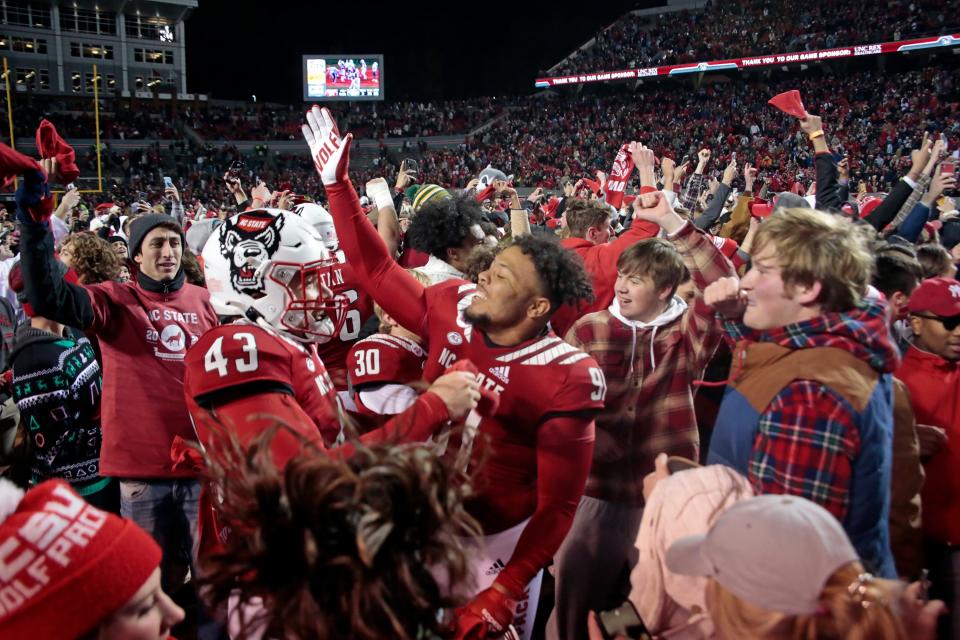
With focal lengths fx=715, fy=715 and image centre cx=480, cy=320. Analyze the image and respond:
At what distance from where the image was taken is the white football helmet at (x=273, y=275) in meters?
2.17

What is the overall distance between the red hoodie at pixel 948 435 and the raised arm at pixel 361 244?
1.84 metres

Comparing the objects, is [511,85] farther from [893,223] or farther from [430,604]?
[430,604]

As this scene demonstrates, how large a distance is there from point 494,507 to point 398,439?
110cm

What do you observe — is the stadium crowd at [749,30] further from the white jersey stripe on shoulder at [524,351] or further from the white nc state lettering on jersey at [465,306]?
the white jersey stripe on shoulder at [524,351]

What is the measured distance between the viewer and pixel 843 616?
1123mm

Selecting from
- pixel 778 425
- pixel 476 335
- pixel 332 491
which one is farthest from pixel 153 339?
pixel 778 425

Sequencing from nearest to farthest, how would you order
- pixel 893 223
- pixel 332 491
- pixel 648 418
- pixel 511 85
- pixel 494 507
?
pixel 332 491, pixel 494 507, pixel 648 418, pixel 893 223, pixel 511 85

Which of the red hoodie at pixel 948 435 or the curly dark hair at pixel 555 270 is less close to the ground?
the curly dark hair at pixel 555 270

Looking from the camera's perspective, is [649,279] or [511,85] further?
[511,85]

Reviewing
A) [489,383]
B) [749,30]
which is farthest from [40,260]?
[749,30]

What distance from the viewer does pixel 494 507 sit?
2428 millimetres

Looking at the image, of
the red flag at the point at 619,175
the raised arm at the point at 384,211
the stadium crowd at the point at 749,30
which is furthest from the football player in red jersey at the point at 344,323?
the stadium crowd at the point at 749,30

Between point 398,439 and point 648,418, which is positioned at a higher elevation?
point 398,439

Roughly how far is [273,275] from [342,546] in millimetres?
1166
